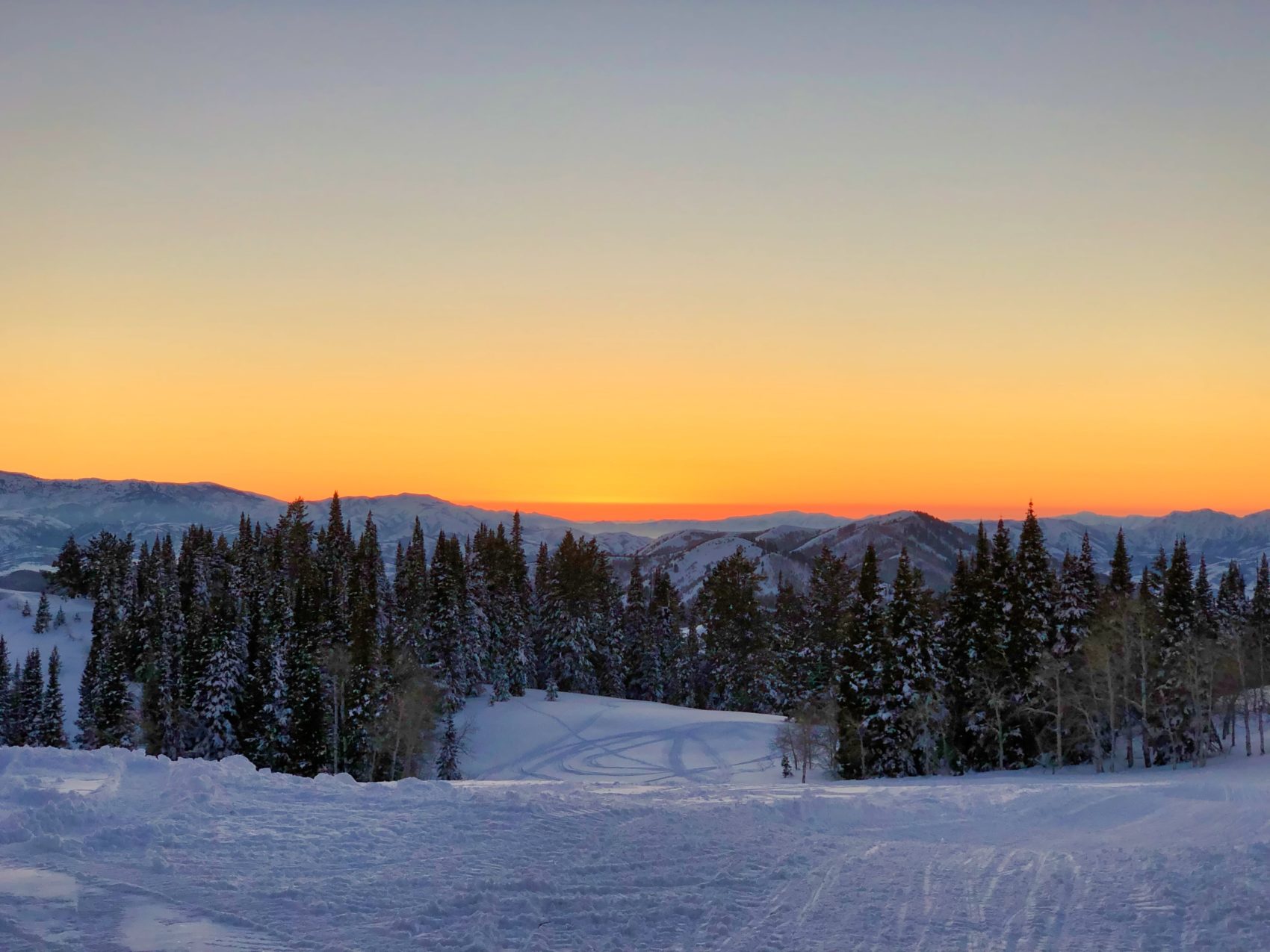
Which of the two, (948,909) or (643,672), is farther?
(643,672)

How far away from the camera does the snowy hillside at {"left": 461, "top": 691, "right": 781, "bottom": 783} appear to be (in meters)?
57.8

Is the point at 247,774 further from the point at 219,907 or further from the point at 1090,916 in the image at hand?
the point at 1090,916

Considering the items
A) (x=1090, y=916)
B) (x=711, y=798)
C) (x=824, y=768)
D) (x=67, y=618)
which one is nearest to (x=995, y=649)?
(x=824, y=768)

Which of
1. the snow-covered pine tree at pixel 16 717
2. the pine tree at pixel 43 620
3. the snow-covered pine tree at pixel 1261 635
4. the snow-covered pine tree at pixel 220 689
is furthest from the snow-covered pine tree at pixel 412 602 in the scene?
the pine tree at pixel 43 620

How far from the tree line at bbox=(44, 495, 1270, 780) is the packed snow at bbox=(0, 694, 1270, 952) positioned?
2605 cm

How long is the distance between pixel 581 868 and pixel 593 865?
244mm

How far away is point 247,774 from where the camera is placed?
1962 cm

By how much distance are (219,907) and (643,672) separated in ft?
263

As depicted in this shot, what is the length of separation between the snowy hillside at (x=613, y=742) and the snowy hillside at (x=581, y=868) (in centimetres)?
3661

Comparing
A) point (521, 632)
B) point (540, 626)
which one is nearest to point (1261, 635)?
point (521, 632)

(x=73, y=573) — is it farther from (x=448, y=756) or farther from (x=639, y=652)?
(x=448, y=756)

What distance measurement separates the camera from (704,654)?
88625 mm

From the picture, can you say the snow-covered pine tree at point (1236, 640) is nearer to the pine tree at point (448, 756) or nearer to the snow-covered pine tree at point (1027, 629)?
the snow-covered pine tree at point (1027, 629)

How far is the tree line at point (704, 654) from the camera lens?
47.2 meters
